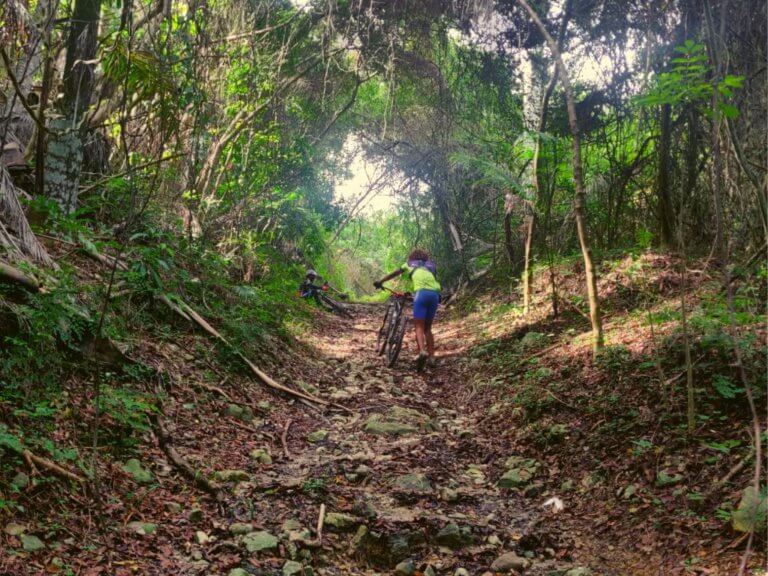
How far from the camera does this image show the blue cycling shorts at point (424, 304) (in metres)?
8.05

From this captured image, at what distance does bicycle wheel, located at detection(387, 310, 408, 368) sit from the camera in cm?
837

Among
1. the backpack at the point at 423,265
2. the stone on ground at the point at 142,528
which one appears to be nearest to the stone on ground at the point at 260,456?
the stone on ground at the point at 142,528

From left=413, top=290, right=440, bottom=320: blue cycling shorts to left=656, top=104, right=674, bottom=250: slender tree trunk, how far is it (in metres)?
3.25

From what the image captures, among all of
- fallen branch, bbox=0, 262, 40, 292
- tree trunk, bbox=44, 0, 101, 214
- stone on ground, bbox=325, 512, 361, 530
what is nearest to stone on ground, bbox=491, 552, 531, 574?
stone on ground, bbox=325, 512, 361, 530

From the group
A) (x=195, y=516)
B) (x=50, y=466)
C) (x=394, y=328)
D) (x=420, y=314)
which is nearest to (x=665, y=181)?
(x=420, y=314)

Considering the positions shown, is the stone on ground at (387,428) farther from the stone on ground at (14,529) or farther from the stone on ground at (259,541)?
the stone on ground at (14,529)

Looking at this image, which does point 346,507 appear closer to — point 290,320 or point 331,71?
point 290,320

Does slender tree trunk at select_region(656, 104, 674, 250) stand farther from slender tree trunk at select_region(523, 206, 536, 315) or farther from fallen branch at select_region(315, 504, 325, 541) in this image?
fallen branch at select_region(315, 504, 325, 541)

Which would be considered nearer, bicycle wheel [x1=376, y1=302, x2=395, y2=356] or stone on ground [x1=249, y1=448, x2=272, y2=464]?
stone on ground [x1=249, y1=448, x2=272, y2=464]

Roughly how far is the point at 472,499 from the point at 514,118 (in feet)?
30.9

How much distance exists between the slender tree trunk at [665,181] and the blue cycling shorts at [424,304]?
3.25 m

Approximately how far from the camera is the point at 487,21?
875cm

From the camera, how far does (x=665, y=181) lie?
24.8 feet

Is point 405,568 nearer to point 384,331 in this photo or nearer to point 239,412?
point 239,412
